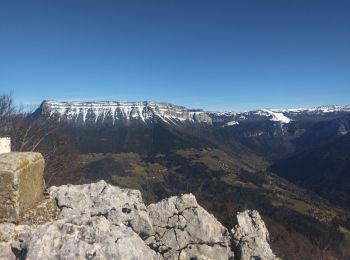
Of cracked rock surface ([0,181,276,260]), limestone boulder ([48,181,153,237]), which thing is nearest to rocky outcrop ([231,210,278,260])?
cracked rock surface ([0,181,276,260])

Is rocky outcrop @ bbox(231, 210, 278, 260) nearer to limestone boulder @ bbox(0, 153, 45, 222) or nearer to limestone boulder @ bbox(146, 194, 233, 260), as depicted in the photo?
limestone boulder @ bbox(146, 194, 233, 260)

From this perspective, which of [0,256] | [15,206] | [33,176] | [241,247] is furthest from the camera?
[241,247]

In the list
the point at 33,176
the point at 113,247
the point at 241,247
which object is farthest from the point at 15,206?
the point at 241,247

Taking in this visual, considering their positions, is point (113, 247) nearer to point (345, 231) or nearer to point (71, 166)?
point (71, 166)

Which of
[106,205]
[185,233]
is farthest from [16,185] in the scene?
[185,233]

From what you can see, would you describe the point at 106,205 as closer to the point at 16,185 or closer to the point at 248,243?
the point at 16,185

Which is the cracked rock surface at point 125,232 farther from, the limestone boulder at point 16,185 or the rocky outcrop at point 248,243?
the limestone boulder at point 16,185

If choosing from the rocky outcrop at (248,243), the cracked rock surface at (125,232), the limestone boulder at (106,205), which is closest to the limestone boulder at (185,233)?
the cracked rock surface at (125,232)

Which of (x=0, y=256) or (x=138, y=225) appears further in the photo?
(x=138, y=225)
